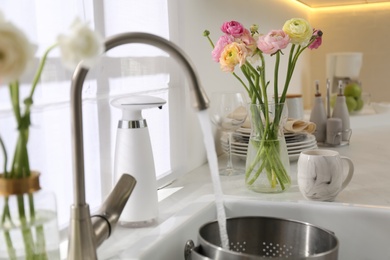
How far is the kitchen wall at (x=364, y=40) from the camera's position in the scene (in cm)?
325

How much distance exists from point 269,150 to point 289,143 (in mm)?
357

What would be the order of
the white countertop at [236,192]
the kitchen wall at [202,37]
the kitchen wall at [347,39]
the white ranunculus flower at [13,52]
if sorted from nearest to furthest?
the white ranunculus flower at [13,52] → the white countertop at [236,192] → the kitchen wall at [202,37] → the kitchen wall at [347,39]

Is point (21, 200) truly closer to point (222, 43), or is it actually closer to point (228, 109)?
point (222, 43)

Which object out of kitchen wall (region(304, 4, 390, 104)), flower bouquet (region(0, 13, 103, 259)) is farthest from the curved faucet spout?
kitchen wall (region(304, 4, 390, 104))

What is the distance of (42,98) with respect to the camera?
908 mm

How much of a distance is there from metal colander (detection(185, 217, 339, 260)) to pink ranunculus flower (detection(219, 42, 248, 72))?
13.3 inches

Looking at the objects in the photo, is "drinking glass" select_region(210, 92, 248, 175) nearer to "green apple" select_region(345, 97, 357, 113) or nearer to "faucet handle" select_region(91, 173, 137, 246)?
"faucet handle" select_region(91, 173, 137, 246)

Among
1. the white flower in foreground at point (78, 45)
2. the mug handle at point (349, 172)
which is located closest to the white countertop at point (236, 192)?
the mug handle at point (349, 172)

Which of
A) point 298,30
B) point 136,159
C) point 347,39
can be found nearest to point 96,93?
point 136,159

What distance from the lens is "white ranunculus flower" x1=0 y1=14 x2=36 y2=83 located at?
0.45 metres

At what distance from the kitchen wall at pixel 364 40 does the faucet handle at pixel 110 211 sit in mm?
2648

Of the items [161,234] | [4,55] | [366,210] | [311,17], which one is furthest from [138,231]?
[311,17]

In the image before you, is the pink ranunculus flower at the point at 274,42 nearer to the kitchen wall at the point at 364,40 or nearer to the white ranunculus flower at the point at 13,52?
the white ranunculus flower at the point at 13,52

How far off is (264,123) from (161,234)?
0.41m
